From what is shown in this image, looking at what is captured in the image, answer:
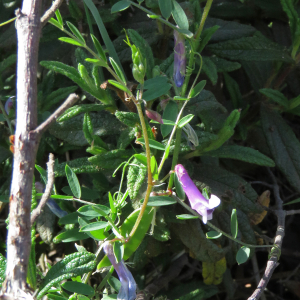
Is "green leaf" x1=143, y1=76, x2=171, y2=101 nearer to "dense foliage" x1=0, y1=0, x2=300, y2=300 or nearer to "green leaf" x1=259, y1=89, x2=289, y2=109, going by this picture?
"dense foliage" x1=0, y1=0, x2=300, y2=300

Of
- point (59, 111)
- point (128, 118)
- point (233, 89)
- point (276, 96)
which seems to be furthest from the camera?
point (233, 89)

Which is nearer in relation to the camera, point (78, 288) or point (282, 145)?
point (78, 288)

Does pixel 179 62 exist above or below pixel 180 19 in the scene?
below

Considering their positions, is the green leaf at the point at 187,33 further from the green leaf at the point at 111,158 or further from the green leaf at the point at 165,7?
the green leaf at the point at 111,158

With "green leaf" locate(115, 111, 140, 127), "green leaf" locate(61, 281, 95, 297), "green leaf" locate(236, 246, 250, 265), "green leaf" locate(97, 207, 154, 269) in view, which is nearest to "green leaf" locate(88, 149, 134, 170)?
"green leaf" locate(115, 111, 140, 127)

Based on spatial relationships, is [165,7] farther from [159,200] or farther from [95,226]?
[95,226]

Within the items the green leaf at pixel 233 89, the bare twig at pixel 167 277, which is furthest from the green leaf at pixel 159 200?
the green leaf at pixel 233 89

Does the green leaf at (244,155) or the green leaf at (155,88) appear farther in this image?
the green leaf at (244,155)

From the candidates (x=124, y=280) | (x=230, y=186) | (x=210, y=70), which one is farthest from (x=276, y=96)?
(x=124, y=280)
